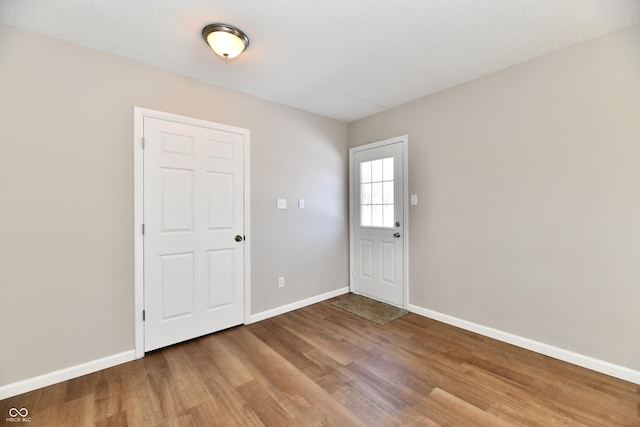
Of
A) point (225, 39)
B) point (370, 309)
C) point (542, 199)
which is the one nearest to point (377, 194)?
point (370, 309)

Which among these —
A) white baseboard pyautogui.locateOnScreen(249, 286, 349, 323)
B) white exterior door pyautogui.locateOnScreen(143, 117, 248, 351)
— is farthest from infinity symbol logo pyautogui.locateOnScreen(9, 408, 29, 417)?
white baseboard pyautogui.locateOnScreen(249, 286, 349, 323)

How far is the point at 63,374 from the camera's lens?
197 cm

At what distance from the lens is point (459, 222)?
2.80 m

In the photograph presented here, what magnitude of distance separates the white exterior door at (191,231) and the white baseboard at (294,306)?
0.22 m

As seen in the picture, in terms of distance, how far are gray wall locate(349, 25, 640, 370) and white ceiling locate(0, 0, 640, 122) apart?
30cm

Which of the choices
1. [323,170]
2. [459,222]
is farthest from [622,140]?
[323,170]

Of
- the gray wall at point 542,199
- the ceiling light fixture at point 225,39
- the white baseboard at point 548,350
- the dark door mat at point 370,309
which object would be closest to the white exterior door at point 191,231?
the ceiling light fixture at point 225,39

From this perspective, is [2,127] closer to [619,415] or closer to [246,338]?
[246,338]

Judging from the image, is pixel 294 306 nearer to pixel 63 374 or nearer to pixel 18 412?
pixel 63 374

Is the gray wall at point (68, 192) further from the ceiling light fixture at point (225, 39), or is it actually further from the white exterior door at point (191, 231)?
the ceiling light fixture at point (225, 39)

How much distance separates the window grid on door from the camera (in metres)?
3.41

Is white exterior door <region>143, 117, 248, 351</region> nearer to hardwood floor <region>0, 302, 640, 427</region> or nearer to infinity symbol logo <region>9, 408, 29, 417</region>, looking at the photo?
hardwood floor <region>0, 302, 640, 427</region>

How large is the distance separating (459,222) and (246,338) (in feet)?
7.96

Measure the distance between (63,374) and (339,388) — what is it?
2.01 meters
